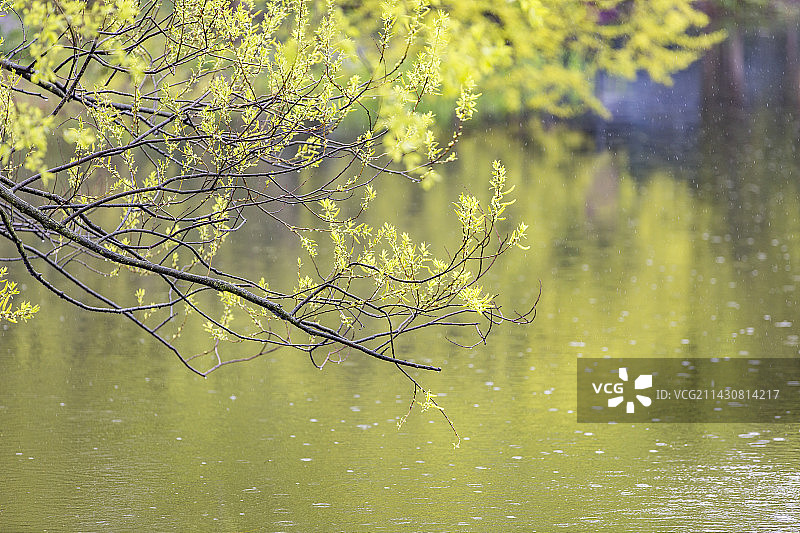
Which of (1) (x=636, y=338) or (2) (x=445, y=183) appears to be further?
(2) (x=445, y=183)

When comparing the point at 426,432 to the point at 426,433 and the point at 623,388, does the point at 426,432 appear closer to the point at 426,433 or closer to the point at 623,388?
the point at 426,433

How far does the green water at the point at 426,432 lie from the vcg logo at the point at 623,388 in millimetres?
286

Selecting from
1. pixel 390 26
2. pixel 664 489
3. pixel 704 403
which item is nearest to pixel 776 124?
pixel 704 403

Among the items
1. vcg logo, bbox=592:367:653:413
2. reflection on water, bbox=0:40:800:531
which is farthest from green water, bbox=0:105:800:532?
vcg logo, bbox=592:367:653:413

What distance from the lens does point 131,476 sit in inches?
308

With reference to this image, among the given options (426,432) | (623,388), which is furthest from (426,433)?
(623,388)

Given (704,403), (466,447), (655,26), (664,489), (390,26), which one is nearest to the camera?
(390,26)

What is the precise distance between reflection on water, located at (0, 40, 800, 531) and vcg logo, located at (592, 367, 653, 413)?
283 millimetres

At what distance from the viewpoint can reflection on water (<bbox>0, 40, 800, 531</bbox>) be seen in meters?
7.12

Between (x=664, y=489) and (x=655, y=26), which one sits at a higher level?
(x=655, y=26)

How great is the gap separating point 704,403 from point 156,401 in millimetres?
4154

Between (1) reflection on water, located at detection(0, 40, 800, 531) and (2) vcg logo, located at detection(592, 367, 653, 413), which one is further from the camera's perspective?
(2) vcg logo, located at detection(592, 367, 653, 413)

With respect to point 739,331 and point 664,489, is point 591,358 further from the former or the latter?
point 664,489

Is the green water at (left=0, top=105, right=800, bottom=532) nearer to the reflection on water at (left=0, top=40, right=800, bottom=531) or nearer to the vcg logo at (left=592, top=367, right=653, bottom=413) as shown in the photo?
the reflection on water at (left=0, top=40, right=800, bottom=531)
